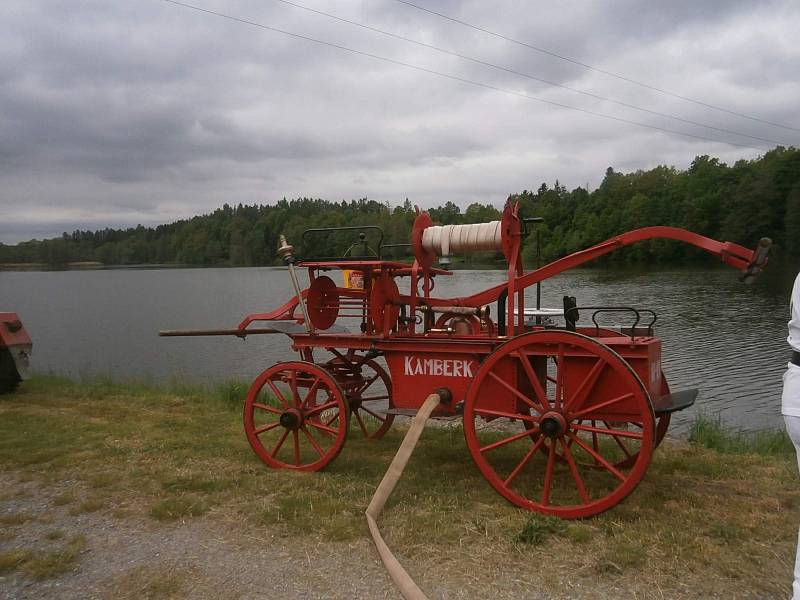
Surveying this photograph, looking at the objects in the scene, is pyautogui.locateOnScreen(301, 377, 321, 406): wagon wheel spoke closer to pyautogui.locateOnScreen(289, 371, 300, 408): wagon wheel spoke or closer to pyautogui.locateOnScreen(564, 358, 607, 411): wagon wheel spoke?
pyautogui.locateOnScreen(289, 371, 300, 408): wagon wheel spoke

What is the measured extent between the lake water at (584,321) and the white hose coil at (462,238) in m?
1.68

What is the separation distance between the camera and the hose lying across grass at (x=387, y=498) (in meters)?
3.62

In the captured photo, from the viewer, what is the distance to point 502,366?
16.6 ft

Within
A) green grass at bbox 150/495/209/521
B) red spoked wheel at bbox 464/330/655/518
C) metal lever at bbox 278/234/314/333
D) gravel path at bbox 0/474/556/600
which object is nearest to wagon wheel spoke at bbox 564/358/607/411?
red spoked wheel at bbox 464/330/655/518

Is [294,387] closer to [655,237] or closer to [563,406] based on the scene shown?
[563,406]

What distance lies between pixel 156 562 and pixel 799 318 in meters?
3.91

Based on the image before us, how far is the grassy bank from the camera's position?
3.82 metres

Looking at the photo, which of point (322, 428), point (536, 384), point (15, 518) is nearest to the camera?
point (536, 384)

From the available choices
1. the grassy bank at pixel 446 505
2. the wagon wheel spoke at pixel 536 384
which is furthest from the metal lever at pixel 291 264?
the wagon wheel spoke at pixel 536 384

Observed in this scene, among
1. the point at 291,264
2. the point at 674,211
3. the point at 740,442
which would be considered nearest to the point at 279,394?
the point at 291,264

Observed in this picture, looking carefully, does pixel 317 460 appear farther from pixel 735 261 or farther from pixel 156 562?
pixel 735 261

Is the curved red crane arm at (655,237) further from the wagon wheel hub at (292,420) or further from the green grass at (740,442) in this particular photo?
the green grass at (740,442)

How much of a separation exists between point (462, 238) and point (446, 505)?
88.7 inches

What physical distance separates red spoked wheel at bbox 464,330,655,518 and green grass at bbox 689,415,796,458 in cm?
281
